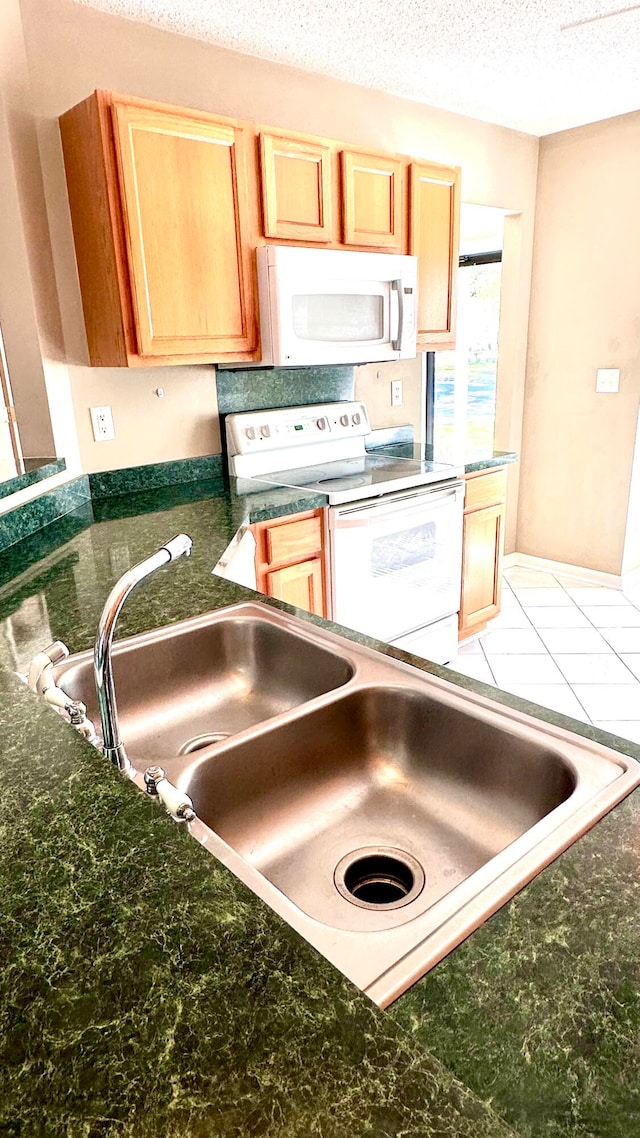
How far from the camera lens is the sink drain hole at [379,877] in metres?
1.00

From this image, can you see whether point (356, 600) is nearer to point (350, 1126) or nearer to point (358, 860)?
point (358, 860)

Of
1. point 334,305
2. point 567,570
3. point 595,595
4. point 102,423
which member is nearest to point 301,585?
point 102,423

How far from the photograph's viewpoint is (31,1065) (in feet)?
1.53

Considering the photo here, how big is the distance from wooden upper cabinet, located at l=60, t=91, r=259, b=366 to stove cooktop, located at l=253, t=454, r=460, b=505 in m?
0.57

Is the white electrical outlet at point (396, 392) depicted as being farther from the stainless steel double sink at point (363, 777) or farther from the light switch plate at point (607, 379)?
the stainless steel double sink at point (363, 777)

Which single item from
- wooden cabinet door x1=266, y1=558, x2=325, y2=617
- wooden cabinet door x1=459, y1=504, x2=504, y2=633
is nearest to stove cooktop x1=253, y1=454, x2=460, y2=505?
wooden cabinet door x1=266, y1=558, x2=325, y2=617

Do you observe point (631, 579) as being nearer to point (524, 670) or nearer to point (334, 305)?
point (524, 670)

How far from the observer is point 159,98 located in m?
2.39

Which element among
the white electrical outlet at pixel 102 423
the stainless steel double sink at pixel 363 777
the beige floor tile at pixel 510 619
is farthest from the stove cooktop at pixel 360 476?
the stainless steel double sink at pixel 363 777

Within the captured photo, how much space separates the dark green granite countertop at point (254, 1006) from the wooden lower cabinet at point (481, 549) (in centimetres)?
241

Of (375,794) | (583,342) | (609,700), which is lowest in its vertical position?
(609,700)

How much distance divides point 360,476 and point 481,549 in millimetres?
804

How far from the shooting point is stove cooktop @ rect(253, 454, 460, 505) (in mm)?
2539

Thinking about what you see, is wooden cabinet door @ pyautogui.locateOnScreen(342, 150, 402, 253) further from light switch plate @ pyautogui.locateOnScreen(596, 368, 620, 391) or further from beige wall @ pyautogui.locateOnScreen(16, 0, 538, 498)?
light switch plate @ pyautogui.locateOnScreen(596, 368, 620, 391)
